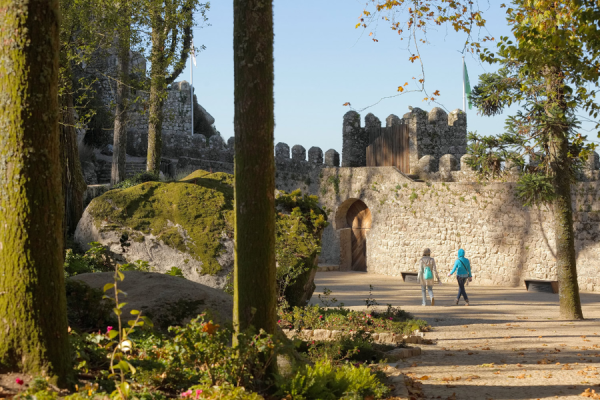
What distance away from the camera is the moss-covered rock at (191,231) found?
31.4ft

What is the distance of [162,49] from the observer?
1627 centimetres

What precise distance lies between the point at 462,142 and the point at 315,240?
45.4ft

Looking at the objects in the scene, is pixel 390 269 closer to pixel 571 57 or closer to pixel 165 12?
pixel 165 12

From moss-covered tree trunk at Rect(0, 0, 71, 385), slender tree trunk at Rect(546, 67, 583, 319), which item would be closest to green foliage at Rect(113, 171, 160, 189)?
slender tree trunk at Rect(546, 67, 583, 319)

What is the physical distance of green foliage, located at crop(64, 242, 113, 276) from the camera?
9234 mm

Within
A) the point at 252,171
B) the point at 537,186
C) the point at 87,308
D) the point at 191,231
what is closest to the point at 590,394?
the point at 252,171

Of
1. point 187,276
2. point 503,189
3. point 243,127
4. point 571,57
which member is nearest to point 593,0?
point 571,57

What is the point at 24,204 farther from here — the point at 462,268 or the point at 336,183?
the point at 336,183

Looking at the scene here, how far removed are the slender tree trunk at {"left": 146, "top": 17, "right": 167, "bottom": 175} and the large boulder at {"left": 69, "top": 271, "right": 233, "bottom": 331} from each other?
7.84 metres

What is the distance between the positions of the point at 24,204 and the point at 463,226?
16046mm

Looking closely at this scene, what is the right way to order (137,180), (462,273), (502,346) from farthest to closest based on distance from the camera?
1. (137,180)
2. (462,273)
3. (502,346)

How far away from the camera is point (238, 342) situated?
14.9ft

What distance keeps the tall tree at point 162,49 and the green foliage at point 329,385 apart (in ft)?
33.0

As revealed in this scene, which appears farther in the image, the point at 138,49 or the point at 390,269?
the point at 390,269
